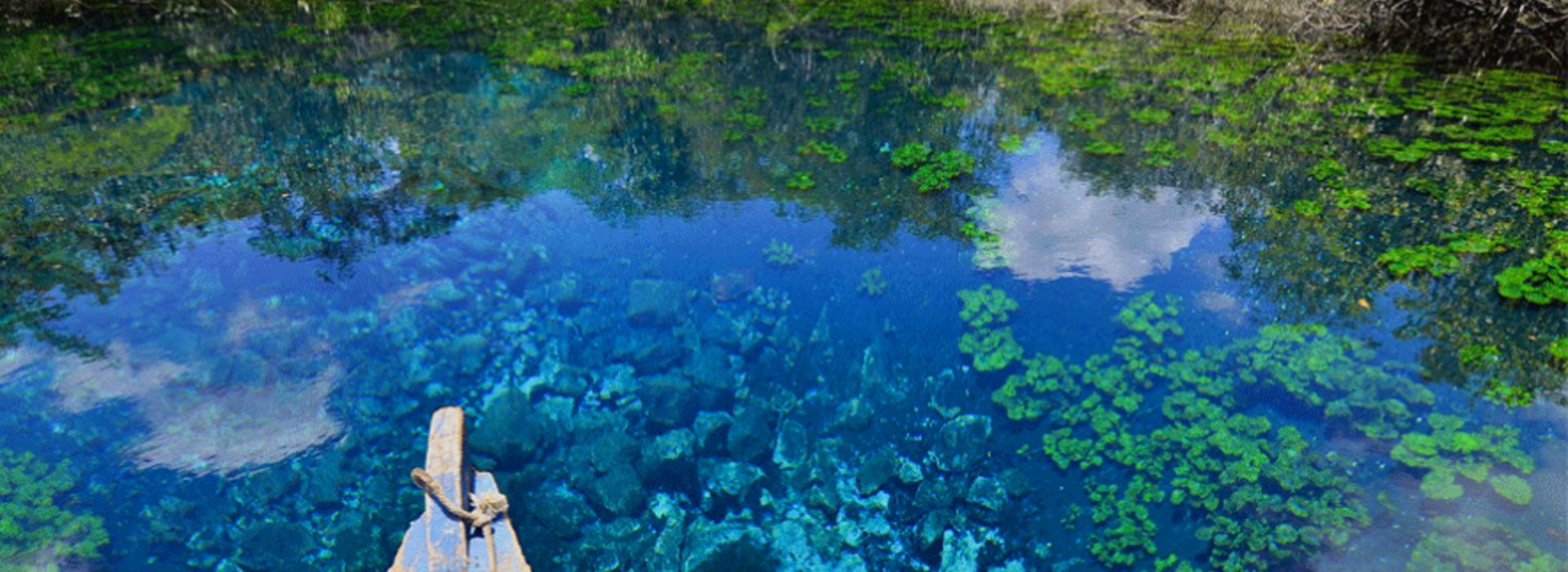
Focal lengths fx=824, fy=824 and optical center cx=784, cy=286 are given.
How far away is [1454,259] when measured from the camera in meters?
7.64

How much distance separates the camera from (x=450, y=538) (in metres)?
4.50

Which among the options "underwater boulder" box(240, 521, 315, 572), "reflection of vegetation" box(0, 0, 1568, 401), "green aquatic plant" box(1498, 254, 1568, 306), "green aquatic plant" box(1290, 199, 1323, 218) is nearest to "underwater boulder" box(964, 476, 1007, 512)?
"reflection of vegetation" box(0, 0, 1568, 401)

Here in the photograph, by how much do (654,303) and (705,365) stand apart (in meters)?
1.01

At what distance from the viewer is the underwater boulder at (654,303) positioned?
7320 millimetres

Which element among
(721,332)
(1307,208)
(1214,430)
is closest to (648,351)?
(721,332)

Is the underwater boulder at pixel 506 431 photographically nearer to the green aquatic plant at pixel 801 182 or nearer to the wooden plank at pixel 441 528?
the wooden plank at pixel 441 528

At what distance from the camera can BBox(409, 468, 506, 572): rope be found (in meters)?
4.44

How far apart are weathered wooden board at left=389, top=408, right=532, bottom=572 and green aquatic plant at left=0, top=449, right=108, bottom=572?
226 cm

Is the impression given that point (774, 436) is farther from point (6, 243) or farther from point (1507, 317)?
point (6, 243)

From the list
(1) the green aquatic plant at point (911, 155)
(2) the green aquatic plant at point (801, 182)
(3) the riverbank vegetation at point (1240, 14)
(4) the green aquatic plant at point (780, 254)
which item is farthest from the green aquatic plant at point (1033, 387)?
(3) the riverbank vegetation at point (1240, 14)

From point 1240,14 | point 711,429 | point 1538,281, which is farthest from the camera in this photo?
point 1240,14

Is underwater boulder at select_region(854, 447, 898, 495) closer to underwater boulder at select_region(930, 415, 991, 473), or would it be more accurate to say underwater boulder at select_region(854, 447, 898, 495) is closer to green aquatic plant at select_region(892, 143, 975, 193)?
underwater boulder at select_region(930, 415, 991, 473)

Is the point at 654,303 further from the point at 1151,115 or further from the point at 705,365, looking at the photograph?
the point at 1151,115

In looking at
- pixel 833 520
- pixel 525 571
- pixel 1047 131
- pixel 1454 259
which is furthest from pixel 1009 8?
pixel 525 571
